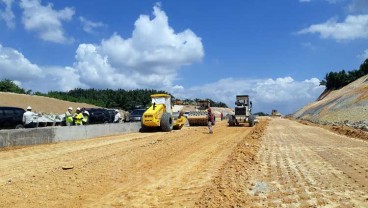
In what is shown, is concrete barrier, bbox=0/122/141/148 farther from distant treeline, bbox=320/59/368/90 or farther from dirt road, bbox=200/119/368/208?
distant treeline, bbox=320/59/368/90

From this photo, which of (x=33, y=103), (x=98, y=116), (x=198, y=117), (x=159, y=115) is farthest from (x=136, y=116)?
(x=33, y=103)

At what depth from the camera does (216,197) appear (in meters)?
7.77

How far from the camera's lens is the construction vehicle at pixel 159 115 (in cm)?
2771

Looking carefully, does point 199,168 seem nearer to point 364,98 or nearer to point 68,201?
point 68,201

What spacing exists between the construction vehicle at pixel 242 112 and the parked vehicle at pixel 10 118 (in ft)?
65.5

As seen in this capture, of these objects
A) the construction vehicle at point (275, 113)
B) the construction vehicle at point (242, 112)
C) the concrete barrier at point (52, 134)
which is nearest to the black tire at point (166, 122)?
the concrete barrier at point (52, 134)

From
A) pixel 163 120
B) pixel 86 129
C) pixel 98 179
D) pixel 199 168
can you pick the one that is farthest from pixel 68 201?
pixel 163 120

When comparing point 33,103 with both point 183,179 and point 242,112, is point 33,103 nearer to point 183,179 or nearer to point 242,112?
point 242,112

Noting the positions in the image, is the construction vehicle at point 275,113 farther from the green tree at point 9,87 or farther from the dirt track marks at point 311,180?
the dirt track marks at point 311,180

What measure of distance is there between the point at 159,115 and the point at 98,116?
9.51 metres

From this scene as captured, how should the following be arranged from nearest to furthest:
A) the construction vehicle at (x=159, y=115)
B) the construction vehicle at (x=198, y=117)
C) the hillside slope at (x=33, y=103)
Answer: the construction vehicle at (x=159, y=115) < the construction vehicle at (x=198, y=117) < the hillside slope at (x=33, y=103)

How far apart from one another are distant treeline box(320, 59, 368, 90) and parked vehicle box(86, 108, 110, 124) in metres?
74.9

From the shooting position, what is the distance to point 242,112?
38.4 metres

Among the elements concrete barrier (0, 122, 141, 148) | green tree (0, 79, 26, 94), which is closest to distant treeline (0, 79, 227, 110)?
green tree (0, 79, 26, 94)
